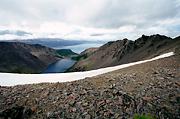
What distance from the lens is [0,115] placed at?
11.8 meters

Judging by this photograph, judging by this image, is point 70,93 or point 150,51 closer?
point 70,93

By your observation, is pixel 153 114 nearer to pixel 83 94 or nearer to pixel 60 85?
pixel 83 94

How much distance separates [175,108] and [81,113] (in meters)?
4.38

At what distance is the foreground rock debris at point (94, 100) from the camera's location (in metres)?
11.9

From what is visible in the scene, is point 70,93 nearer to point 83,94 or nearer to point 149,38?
point 83,94

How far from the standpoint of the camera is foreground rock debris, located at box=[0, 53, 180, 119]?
11.9 m

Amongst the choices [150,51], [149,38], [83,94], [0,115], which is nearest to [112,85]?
[83,94]

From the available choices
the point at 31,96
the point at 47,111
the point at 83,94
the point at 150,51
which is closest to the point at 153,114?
the point at 83,94

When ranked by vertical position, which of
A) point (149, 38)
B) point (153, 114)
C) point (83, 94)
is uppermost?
point (149, 38)

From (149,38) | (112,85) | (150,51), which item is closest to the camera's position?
(112,85)

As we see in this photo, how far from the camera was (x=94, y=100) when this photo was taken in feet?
41.6

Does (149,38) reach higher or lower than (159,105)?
higher

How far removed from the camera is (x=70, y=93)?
1350 centimetres

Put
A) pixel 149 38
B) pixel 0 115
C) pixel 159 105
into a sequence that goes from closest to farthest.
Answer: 1. pixel 0 115
2. pixel 159 105
3. pixel 149 38
